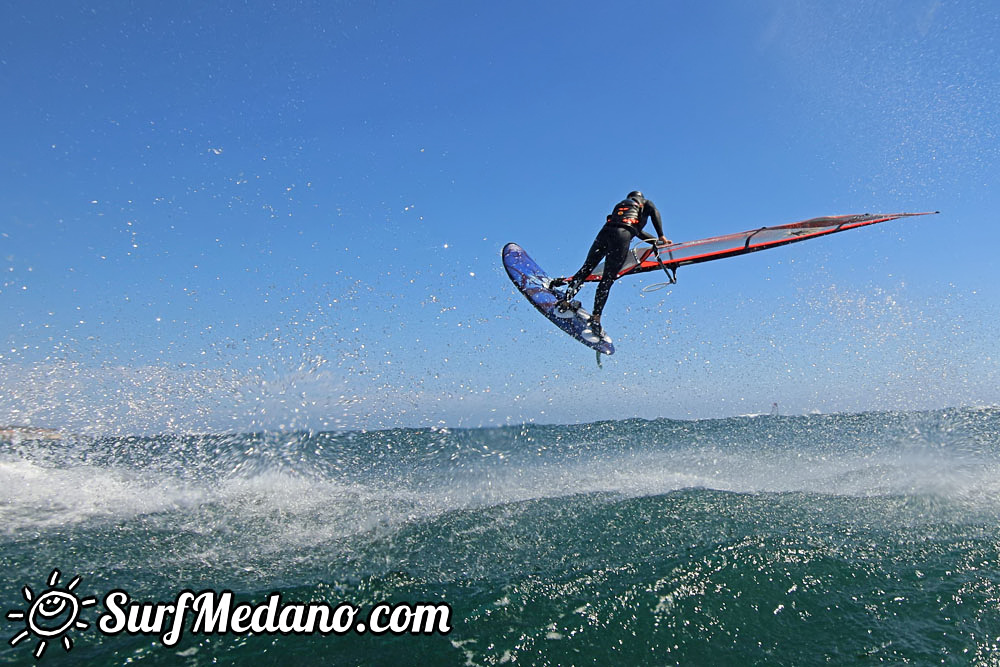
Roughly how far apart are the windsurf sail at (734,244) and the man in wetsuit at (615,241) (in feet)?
0.99

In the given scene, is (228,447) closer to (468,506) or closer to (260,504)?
(260,504)

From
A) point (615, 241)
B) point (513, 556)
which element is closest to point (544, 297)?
point (615, 241)

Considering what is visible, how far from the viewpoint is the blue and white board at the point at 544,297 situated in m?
9.02

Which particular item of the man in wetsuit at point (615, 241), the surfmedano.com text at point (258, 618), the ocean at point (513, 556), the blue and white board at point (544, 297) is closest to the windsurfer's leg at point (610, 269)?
the man in wetsuit at point (615, 241)

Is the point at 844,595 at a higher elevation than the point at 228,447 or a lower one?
lower

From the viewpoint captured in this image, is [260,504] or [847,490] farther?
[847,490]

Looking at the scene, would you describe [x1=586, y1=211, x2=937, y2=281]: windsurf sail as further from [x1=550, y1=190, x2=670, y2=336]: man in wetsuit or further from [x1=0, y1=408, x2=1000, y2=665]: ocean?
[x1=0, y1=408, x2=1000, y2=665]: ocean

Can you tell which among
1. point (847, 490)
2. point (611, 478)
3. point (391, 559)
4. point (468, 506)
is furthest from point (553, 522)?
point (847, 490)

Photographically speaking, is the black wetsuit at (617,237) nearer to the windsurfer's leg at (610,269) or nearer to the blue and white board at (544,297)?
the windsurfer's leg at (610,269)

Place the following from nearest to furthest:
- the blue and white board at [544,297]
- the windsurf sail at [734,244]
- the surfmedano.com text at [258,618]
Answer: the surfmedano.com text at [258,618] → the windsurf sail at [734,244] → the blue and white board at [544,297]

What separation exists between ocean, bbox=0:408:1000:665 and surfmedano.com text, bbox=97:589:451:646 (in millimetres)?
63

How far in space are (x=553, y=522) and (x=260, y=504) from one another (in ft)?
11.1

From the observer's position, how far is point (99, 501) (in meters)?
6.07

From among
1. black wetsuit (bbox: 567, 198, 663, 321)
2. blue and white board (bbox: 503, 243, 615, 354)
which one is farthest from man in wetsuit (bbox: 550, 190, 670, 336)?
blue and white board (bbox: 503, 243, 615, 354)
